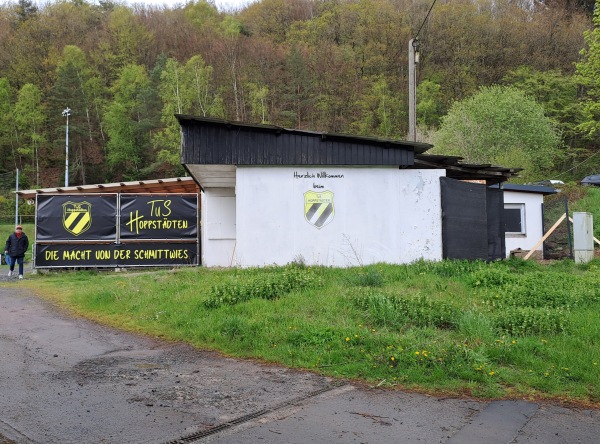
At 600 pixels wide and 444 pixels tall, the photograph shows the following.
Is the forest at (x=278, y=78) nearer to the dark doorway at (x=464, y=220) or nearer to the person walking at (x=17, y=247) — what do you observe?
the person walking at (x=17, y=247)

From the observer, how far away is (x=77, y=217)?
1703cm

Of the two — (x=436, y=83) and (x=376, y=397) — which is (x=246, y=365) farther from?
(x=436, y=83)

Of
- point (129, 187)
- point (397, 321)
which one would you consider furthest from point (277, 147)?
point (129, 187)

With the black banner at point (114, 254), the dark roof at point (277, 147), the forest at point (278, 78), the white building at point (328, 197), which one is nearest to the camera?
the dark roof at point (277, 147)

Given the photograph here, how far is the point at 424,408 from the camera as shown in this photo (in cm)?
523

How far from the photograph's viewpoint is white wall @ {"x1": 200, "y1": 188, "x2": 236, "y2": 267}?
54.2ft

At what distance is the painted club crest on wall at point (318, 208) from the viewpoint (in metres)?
13.4

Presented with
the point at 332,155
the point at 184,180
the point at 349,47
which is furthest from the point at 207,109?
the point at 332,155

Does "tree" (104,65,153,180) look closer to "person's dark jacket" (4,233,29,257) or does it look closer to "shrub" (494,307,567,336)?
"person's dark jacket" (4,233,29,257)

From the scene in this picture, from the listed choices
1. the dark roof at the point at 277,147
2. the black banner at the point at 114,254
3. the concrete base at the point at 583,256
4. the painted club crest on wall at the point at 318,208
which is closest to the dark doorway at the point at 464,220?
the dark roof at the point at 277,147

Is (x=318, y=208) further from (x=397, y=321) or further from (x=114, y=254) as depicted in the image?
(x=114, y=254)

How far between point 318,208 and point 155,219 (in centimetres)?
616

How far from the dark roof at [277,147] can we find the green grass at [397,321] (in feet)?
9.21

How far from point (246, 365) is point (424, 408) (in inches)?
94.0
